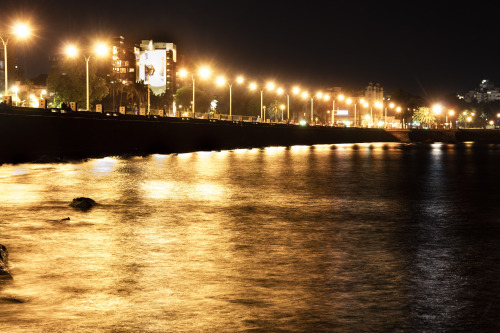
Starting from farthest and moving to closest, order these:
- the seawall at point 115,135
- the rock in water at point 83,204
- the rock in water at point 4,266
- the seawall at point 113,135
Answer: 1. the seawall at point 113,135
2. the seawall at point 115,135
3. the rock in water at point 83,204
4. the rock in water at point 4,266

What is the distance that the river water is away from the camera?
27.4 ft

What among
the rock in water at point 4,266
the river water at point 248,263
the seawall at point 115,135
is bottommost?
the river water at point 248,263

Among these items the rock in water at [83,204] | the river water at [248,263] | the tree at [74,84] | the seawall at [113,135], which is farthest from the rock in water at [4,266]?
the tree at [74,84]

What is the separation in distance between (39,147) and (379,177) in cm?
2695

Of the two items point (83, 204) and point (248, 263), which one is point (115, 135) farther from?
point (248, 263)

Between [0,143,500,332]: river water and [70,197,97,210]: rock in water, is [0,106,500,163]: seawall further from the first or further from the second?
[70,197,97,210]: rock in water

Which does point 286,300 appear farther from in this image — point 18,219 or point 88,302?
point 18,219

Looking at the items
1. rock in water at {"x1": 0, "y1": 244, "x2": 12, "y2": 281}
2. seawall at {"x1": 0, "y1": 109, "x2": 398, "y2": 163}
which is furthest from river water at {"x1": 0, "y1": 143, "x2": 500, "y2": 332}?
A: seawall at {"x1": 0, "y1": 109, "x2": 398, "y2": 163}

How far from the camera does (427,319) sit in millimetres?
8305

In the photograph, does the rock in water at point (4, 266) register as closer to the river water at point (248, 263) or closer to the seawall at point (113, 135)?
the river water at point (248, 263)

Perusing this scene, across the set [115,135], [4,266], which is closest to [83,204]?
[4,266]

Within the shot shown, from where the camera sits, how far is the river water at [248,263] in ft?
27.4

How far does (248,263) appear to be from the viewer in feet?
39.6

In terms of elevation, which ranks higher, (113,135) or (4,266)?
(113,135)
